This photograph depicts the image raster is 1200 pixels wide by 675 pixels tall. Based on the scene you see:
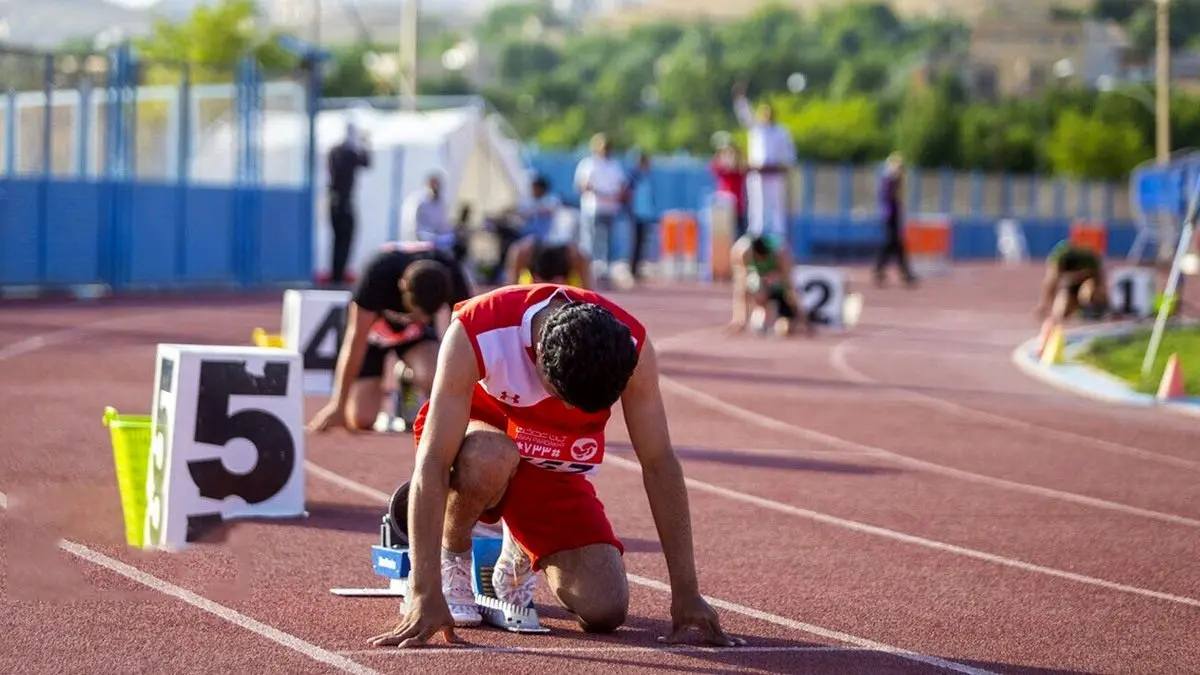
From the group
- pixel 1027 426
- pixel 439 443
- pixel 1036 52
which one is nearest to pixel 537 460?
pixel 439 443

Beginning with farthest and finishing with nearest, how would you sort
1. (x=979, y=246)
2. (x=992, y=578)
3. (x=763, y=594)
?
(x=979, y=246) → (x=992, y=578) → (x=763, y=594)

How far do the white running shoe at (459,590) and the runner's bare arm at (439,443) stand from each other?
471 millimetres

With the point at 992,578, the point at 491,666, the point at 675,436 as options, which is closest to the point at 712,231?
the point at 675,436

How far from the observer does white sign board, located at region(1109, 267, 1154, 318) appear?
2427 cm

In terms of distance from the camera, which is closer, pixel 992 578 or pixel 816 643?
pixel 816 643

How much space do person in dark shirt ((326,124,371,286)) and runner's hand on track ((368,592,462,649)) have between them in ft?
67.8

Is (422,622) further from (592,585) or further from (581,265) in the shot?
(581,265)

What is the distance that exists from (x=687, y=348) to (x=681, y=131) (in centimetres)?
10831

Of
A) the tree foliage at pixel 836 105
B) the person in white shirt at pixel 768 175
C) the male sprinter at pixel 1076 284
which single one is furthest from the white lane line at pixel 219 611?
the tree foliage at pixel 836 105

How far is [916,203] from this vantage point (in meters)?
62.6

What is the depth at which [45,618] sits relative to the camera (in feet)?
20.9

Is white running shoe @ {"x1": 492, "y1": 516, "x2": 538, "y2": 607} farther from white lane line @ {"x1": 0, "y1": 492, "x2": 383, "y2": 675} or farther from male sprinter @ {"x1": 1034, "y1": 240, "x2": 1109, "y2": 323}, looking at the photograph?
male sprinter @ {"x1": 1034, "y1": 240, "x2": 1109, "y2": 323}

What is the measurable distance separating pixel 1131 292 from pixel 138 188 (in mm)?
13440

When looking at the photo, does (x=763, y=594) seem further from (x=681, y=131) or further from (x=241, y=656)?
(x=681, y=131)
